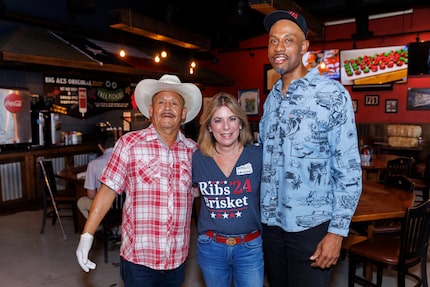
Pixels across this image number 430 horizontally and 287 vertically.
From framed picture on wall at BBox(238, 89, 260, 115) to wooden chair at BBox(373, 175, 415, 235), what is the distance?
6852mm

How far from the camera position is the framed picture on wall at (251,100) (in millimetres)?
10418

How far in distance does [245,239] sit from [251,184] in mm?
283

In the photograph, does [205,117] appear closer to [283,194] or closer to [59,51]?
[283,194]

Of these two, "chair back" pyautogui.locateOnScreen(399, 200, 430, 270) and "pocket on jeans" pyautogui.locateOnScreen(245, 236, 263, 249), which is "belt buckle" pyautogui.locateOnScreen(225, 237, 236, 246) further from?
"chair back" pyautogui.locateOnScreen(399, 200, 430, 270)

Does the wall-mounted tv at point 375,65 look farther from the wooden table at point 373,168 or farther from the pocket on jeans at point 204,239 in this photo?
the pocket on jeans at point 204,239

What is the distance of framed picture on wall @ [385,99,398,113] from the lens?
8.28 meters

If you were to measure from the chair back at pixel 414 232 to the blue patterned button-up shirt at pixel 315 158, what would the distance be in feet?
3.95

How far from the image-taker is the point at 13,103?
598 centimetres

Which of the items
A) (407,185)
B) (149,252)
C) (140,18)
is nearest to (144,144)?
(149,252)

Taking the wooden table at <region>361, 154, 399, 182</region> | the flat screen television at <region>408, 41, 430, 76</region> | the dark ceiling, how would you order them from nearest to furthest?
the wooden table at <region>361, 154, 399, 182</region>, the dark ceiling, the flat screen television at <region>408, 41, 430, 76</region>

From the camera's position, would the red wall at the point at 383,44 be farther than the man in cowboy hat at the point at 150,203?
Yes

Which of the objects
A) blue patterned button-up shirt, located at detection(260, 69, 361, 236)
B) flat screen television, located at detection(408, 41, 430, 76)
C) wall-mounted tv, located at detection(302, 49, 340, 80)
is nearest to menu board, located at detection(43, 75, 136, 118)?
wall-mounted tv, located at detection(302, 49, 340, 80)

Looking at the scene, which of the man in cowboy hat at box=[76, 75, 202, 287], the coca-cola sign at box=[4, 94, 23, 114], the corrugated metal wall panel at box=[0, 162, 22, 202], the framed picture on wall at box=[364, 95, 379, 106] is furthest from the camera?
the framed picture on wall at box=[364, 95, 379, 106]

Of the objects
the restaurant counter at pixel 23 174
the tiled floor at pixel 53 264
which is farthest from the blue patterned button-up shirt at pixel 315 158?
the restaurant counter at pixel 23 174
